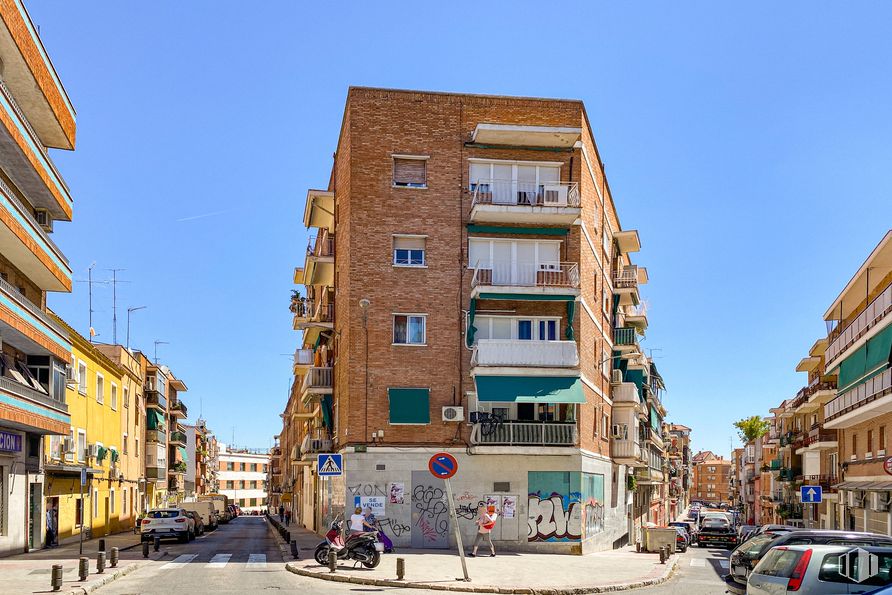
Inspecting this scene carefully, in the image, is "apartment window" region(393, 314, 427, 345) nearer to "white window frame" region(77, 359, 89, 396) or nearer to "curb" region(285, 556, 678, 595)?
"curb" region(285, 556, 678, 595)

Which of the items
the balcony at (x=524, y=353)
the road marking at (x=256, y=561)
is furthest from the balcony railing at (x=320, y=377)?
the road marking at (x=256, y=561)

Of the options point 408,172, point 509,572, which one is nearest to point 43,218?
point 408,172

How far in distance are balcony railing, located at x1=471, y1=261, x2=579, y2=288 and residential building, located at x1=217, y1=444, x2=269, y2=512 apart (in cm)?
13236

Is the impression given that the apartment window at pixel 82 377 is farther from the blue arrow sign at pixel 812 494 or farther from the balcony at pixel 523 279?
the blue arrow sign at pixel 812 494

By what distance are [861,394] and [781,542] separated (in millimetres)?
20185

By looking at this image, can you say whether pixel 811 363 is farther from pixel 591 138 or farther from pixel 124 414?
pixel 124 414

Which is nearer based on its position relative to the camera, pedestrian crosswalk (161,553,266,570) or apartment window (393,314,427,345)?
pedestrian crosswalk (161,553,266,570)

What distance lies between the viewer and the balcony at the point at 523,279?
1304 inches

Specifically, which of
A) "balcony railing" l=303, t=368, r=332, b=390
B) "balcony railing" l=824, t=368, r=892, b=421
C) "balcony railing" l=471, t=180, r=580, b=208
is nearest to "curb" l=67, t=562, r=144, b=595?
"balcony railing" l=303, t=368, r=332, b=390

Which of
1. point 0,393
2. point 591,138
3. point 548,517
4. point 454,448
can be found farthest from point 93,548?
point 591,138

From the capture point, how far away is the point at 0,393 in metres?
27.2

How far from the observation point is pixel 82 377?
43969mm

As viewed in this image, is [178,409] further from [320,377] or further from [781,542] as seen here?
[781,542]

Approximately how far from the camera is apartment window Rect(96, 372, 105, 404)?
47.6 m
